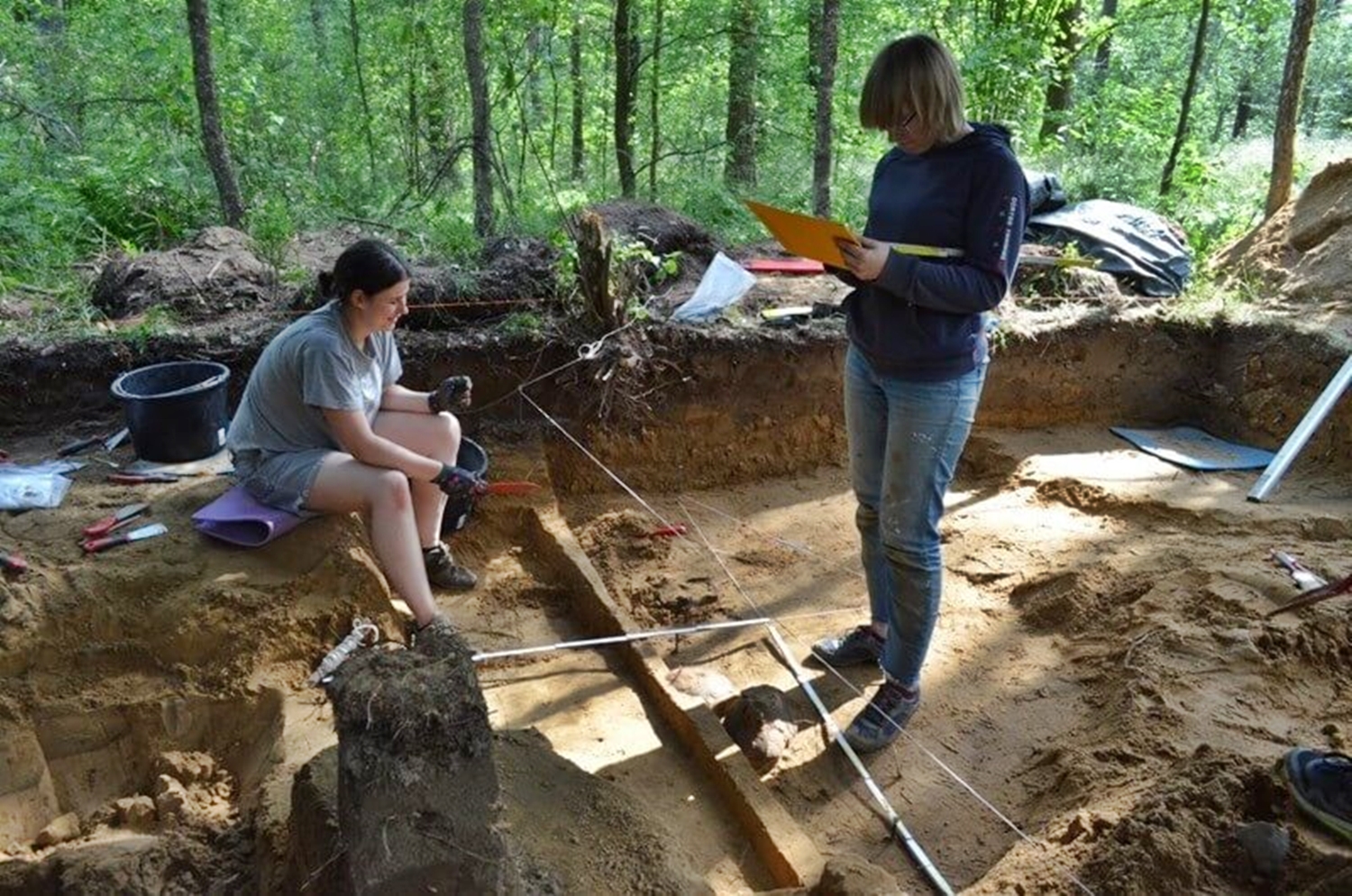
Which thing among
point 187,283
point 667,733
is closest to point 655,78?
point 187,283

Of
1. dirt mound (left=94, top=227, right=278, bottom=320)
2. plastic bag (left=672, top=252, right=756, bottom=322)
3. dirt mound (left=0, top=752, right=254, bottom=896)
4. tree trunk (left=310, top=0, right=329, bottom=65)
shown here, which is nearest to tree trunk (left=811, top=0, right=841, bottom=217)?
plastic bag (left=672, top=252, right=756, bottom=322)

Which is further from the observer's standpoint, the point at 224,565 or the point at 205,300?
the point at 205,300

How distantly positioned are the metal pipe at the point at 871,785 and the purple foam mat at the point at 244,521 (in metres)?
1.85

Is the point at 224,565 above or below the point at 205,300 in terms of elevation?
below

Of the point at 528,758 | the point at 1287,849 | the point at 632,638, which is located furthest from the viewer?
the point at 632,638

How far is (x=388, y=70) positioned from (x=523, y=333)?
8182mm

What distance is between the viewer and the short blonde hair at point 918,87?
97.0 inches

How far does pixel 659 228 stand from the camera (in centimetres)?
581

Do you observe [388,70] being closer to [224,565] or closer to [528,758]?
[224,565]

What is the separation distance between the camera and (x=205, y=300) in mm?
4777

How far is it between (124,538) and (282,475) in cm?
58

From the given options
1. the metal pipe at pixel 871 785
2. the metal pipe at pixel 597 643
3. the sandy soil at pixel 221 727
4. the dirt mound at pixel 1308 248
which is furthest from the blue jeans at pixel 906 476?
the dirt mound at pixel 1308 248

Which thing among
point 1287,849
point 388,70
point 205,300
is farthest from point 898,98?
point 388,70

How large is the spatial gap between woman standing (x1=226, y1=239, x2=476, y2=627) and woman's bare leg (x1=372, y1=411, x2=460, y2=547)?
0.79 ft
